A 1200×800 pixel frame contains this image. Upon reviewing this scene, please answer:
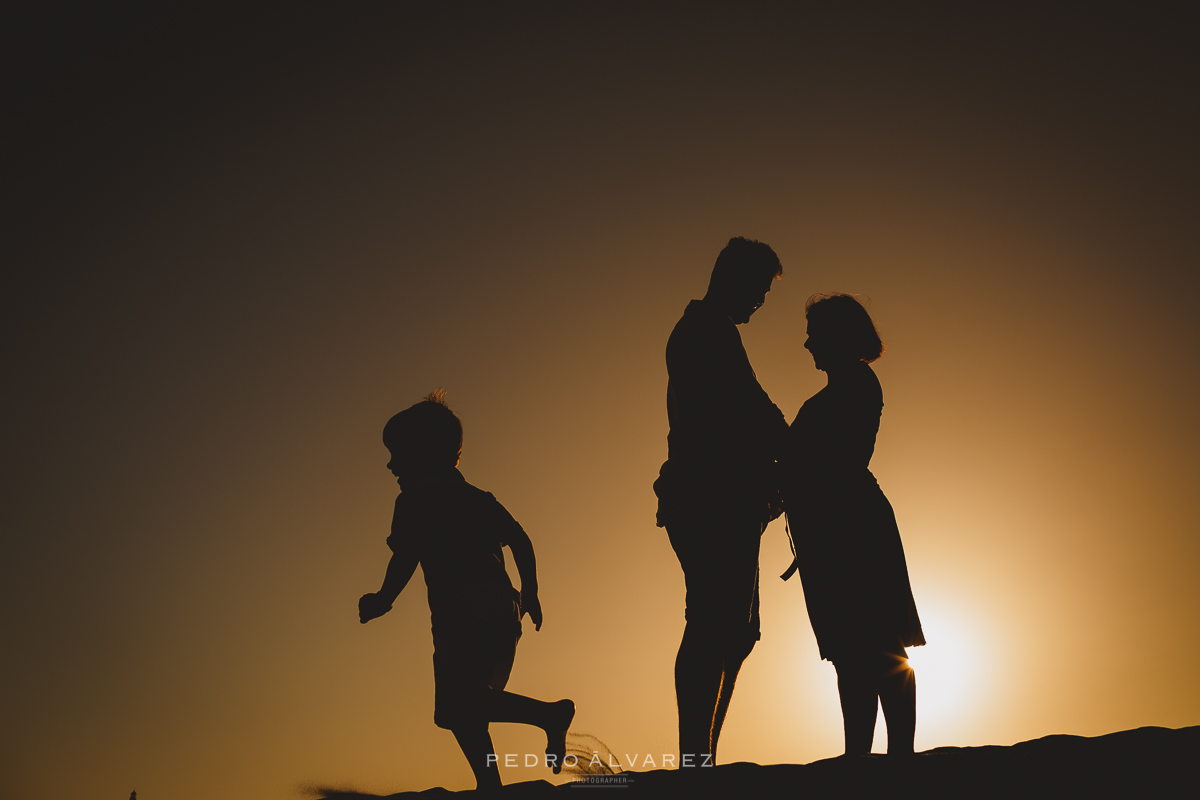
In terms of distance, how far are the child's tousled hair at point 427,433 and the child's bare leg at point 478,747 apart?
1249 mm

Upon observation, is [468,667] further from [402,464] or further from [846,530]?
[846,530]

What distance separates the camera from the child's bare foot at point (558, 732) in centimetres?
326

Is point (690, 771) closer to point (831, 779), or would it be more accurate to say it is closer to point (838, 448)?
point (831, 779)

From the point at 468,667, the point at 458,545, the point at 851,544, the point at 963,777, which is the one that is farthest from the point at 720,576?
the point at 458,545

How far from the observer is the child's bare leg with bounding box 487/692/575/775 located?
10.7 feet

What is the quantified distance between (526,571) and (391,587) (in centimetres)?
61

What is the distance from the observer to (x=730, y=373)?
130 inches

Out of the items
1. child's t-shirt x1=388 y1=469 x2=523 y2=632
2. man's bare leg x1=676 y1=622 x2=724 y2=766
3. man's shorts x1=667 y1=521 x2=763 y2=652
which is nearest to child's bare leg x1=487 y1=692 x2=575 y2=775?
child's t-shirt x1=388 y1=469 x2=523 y2=632

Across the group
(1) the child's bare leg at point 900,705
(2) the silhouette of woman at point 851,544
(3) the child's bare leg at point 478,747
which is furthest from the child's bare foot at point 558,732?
(1) the child's bare leg at point 900,705

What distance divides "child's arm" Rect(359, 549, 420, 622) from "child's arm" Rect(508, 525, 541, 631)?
453 mm

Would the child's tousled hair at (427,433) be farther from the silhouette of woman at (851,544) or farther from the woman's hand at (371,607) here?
the silhouette of woman at (851,544)

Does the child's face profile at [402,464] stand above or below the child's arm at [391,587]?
above

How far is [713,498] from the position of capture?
3105 millimetres

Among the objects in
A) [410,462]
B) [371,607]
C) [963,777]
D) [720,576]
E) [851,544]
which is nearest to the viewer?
[963,777]
